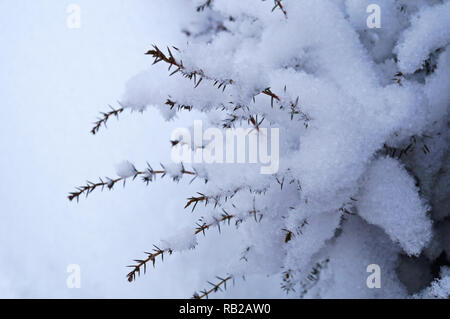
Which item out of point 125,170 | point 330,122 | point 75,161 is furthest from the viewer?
point 75,161

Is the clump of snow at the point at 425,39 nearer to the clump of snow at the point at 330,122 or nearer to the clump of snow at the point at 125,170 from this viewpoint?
the clump of snow at the point at 330,122

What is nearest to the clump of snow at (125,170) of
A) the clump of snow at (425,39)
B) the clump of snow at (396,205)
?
the clump of snow at (396,205)

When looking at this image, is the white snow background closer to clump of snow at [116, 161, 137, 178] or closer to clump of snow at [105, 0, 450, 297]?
clump of snow at [105, 0, 450, 297]

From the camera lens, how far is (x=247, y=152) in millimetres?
912

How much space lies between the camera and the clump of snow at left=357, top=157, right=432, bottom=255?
0.80 m

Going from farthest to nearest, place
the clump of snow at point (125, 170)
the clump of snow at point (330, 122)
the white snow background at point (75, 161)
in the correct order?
the white snow background at point (75, 161) → the clump of snow at point (125, 170) → the clump of snow at point (330, 122)

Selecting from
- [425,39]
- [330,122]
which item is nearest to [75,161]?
[330,122]

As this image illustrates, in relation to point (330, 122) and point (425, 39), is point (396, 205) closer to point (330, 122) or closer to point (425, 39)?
point (330, 122)

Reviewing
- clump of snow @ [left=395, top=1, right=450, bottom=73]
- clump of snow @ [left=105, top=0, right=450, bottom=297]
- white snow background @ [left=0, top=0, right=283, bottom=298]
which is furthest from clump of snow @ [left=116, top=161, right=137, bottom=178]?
white snow background @ [left=0, top=0, right=283, bottom=298]

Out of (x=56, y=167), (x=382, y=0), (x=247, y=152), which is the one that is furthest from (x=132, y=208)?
(x=382, y=0)

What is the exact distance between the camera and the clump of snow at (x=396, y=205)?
2.64ft

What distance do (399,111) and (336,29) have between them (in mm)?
290

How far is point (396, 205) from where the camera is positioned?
0.81 meters

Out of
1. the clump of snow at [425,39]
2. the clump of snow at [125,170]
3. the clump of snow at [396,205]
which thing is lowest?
the clump of snow at [396,205]
